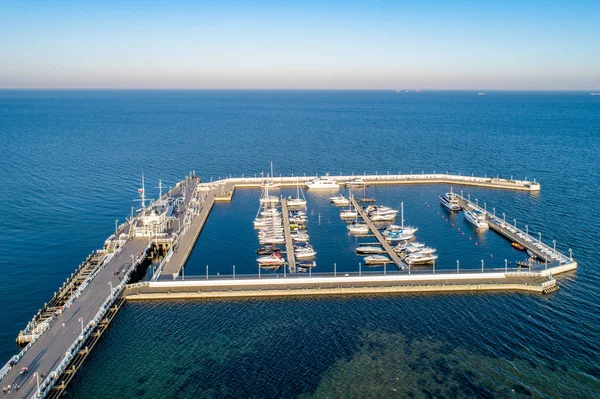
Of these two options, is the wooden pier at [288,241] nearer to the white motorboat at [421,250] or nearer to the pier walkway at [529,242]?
Result: the white motorboat at [421,250]

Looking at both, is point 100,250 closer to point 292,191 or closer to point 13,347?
point 13,347

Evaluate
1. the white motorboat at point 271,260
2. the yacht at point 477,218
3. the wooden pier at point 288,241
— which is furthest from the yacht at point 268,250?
the yacht at point 477,218

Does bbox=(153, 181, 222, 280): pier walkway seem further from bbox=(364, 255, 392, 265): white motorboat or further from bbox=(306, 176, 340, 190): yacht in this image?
bbox=(364, 255, 392, 265): white motorboat

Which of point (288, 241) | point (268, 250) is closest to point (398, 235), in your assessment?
point (288, 241)

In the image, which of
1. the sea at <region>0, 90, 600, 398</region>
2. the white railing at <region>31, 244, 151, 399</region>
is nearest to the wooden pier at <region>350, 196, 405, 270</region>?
the sea at <region>0, 90, 600, 398</region>

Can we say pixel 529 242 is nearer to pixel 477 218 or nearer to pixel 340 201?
pixel 477 218
